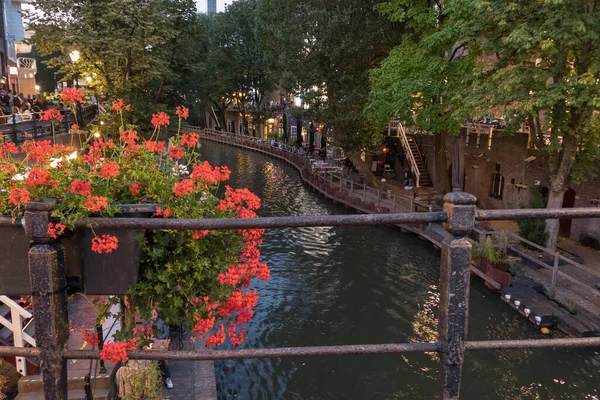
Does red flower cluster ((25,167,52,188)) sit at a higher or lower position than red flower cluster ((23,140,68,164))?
lower

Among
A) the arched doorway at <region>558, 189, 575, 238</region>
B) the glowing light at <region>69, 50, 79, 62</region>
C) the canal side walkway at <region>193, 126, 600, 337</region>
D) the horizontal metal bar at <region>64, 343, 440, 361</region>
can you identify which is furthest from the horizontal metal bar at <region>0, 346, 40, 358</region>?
the glowing light at <region>69, 50, 79, 62</region>

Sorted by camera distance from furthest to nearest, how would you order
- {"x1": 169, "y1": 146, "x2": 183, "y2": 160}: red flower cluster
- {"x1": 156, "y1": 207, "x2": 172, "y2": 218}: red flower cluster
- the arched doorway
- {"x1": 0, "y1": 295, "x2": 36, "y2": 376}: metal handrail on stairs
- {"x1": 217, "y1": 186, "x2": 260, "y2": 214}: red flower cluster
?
1. the arched doorway
2. {"x1": 0, "y1": 295, "x2": 36, "y2": 376}: metal handrail on stairs
3. {"x1": 169, "y1": 146, "x2": 183, "y2": 160}: red flower cluster
4. {"x1": 217, "y1": 186, "x2": 260, "y2": 214}: red flower cluster
5. {"x1": 156, "y1": 207, "x2": 172, "y2": 218}: red flower cluster

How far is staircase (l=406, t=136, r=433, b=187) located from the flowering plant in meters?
31.0

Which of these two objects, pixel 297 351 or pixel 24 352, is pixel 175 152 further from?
pixel 297 351

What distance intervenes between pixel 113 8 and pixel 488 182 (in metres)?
22.0

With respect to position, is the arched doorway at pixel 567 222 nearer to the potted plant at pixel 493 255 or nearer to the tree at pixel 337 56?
the potted plant at pixel 493 255

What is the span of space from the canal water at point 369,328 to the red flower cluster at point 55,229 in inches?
392

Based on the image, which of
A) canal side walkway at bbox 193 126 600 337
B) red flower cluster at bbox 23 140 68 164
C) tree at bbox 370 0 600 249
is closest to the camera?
red flower cluster at bbox 23 140 68 164

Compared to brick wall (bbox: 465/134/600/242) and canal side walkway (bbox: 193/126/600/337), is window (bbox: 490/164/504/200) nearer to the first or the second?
brick wall (bbox: 465/134/600/242)

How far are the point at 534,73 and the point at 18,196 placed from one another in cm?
1638

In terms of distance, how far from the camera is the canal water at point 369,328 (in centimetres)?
1184

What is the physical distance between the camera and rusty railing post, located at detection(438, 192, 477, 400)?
7.50ft

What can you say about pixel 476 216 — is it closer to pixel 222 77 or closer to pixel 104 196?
pixel 104 196

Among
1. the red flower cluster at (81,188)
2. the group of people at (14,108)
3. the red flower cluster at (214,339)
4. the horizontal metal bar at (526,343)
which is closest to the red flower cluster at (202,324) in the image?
the red flower cluster at (214,339)
